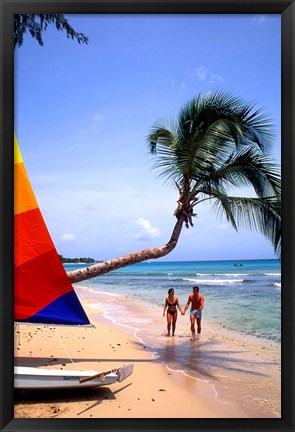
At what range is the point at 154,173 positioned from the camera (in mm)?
4746

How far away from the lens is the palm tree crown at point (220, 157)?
165 inches

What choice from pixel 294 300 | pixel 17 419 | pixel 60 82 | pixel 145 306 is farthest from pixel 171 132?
pixel 145 306

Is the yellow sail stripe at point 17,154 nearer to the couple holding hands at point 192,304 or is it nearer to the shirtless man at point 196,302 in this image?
the couple holding hands at point 192,304

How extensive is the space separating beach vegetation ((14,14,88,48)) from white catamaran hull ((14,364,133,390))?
8.46 ft

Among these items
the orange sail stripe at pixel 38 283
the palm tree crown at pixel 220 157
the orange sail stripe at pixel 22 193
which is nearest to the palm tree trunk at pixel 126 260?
the palm tree crown at pixel 220 157

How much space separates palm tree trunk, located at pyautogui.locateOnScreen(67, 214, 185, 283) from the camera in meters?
4.27

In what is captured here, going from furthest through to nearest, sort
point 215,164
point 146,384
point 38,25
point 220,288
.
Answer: point 220,288 < point 215,164 < point 146,384 < point 38,25

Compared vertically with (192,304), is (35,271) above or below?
above

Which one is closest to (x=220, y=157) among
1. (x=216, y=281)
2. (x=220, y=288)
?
(x=220, y=288)

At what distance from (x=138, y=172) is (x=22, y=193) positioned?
195 cm

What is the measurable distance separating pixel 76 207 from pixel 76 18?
2449 mm

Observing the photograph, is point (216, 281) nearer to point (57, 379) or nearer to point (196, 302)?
point (196, 302)

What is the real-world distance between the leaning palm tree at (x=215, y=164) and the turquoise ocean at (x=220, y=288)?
2942mm

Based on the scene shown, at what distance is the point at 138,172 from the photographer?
497cm
